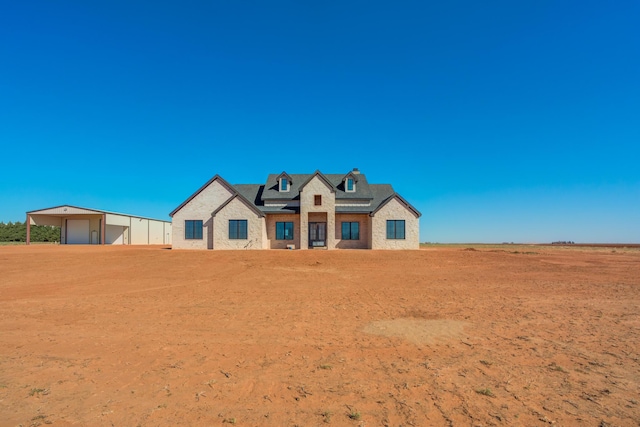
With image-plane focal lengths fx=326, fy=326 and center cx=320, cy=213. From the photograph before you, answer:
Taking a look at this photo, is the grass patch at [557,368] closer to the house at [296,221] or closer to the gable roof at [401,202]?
the house at [296,221]

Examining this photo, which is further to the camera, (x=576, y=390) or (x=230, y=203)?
(x=230, y=203)

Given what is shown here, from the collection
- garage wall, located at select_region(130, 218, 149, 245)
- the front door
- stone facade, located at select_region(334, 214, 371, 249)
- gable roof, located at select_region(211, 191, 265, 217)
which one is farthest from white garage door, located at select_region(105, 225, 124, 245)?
stone facade, located at select_region(334, 214, 371, 249)

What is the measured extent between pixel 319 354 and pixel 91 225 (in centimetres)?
4288

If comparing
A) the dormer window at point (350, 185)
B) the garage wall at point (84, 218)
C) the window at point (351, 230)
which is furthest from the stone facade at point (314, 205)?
the garage wall at point (84, 218)

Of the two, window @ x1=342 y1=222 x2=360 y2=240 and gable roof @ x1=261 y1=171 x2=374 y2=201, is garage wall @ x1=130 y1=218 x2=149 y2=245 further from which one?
window @ x1=342 y1=222 x2=360 y2=240

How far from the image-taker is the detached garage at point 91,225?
3581cm

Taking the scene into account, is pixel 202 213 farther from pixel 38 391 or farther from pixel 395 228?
pixel 38 391

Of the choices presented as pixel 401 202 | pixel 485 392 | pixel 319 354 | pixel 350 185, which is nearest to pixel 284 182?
pixel 350 185

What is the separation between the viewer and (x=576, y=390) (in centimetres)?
462

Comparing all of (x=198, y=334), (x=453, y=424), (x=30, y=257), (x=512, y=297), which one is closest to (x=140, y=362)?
(x=198, y=334)

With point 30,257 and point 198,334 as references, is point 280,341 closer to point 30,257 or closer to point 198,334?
point 198,334

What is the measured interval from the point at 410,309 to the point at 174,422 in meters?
7.08

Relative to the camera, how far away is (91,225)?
39.0 m

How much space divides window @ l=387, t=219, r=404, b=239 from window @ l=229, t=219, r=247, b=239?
12461 millimetres
